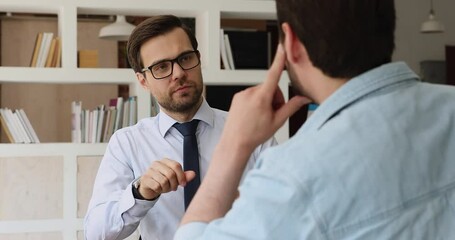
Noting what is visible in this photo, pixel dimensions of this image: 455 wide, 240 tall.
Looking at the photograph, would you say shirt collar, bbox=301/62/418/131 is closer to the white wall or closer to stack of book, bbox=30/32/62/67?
stack of book, bbox=30/32/62/67

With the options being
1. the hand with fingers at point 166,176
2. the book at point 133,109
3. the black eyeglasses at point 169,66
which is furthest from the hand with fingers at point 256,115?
the book at point 133,109

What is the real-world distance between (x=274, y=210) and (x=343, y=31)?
0.90 ft

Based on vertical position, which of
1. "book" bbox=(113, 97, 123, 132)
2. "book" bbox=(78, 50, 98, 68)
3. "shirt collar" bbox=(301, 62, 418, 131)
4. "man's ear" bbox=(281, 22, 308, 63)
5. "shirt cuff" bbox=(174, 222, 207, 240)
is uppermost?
"man's ear" bbox=(281, 22, 308, 63)

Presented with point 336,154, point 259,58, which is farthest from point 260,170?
point 259,58

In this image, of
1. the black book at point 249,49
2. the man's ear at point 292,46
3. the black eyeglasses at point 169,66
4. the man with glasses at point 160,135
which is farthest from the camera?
the black book at point 249,49

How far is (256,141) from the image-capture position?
3.50ft

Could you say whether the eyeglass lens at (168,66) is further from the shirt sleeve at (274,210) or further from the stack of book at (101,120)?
the stack of book at (101,120)

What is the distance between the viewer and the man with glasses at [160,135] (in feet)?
7.07

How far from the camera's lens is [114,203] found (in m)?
2.07

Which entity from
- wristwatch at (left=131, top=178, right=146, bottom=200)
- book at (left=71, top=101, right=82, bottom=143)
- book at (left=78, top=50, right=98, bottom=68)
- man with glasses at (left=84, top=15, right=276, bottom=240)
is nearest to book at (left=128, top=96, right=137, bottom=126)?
book at (left=71, top=101, right=82, bottom=143)

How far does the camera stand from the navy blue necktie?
2.18 m

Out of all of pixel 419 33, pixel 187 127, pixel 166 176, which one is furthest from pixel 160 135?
pixel 419 33

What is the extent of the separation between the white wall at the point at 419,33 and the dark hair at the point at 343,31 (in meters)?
10.0

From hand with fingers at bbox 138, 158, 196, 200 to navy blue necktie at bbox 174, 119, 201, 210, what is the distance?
443mm
